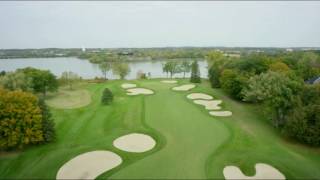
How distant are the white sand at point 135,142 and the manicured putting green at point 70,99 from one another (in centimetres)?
1093

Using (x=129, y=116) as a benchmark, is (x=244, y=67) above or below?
above

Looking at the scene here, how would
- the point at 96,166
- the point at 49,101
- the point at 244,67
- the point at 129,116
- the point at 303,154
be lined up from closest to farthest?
1. the point at 96,166
2. the point at 303,154
3. the point at 129,116
4. the point at 49,101
5. the point at 244,67

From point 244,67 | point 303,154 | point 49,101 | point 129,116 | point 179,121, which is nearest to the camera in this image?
Answer: point 303,154

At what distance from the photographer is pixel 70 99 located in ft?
100.0

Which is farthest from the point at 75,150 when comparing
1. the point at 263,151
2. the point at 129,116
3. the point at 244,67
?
the point at 244,67

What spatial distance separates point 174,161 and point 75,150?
593 cm

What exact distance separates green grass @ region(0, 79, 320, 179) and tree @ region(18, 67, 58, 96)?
734cm

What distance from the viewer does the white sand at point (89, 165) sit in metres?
12.7

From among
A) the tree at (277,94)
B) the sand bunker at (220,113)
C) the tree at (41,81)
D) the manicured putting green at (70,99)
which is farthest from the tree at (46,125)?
the tree at (277,94)

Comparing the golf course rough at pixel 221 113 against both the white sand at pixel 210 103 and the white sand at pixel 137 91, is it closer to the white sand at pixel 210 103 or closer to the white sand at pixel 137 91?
the white sand at pixel 210 103

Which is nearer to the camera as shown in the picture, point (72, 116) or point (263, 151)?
point (263, 151)

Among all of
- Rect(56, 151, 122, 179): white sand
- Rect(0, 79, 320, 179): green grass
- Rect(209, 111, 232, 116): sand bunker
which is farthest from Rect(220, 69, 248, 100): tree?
Rect(56, 151, 122, 179): white sand

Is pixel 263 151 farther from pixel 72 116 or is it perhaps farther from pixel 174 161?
pixel 72 116

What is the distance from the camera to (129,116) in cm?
2248
